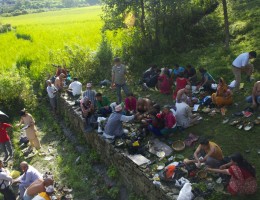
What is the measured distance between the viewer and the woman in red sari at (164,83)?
10781 mm

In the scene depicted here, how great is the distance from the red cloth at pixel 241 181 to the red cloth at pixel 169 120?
266cm

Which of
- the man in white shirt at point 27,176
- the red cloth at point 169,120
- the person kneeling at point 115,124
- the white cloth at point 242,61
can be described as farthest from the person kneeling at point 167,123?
the man in white shirt at point 27,176

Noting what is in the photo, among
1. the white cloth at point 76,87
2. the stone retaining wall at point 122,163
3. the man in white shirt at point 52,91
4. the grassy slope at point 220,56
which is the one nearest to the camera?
the stone retaining wall at point 122,163

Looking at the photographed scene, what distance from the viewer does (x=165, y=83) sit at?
35.4 feet

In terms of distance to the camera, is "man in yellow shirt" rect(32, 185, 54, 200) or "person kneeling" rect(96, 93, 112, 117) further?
"person kneeling" rect(96, 93, 112, 117)

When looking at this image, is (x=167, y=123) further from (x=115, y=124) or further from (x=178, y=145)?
(x=115, y=124)

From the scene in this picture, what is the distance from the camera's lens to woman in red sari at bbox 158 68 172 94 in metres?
10.8

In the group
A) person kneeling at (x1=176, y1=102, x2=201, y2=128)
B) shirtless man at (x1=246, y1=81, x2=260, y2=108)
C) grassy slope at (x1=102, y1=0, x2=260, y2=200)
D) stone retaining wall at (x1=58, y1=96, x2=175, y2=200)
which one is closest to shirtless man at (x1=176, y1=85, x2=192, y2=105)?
person kneeling at (x1=176, y1=102, x2=201, y2=128)

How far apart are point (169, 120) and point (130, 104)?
1.89 m

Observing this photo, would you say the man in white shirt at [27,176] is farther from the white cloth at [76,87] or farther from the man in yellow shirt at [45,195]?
the white cloth at [76,87]

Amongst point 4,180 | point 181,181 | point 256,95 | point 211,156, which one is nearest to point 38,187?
point 4,180

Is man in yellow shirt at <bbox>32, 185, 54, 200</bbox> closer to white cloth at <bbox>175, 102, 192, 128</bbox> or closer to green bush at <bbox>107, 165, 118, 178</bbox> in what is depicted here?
green bush at <bbox>107, 165, 118, 178</bbox>

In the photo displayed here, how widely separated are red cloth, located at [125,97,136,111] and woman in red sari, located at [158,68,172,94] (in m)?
1.71

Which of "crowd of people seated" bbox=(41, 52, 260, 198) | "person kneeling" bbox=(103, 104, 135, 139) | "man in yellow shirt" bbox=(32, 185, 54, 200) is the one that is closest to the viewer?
"man in yellow shirt" bbox=(32, 185, 54, 200)
